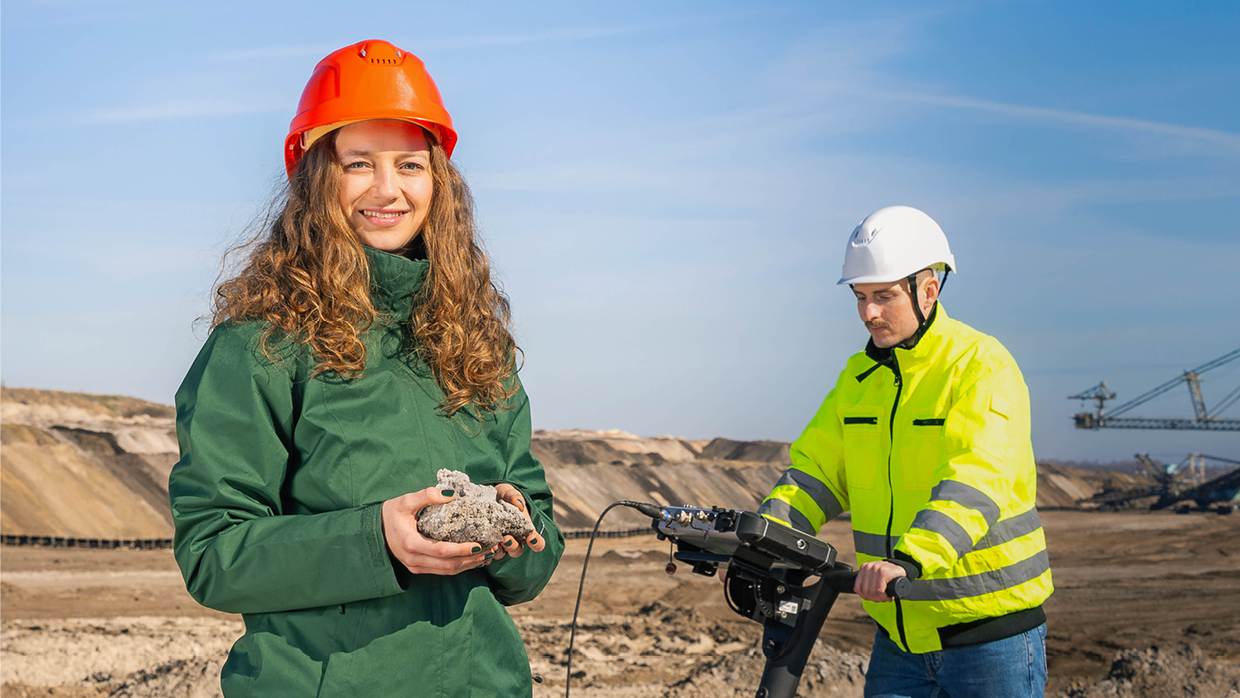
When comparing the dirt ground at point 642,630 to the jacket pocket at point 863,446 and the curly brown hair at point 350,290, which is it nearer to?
the jacket pocket at point 863,446

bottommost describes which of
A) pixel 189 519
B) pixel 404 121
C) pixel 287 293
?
pixel 189 519

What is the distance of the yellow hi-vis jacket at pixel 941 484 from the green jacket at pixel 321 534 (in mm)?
1719

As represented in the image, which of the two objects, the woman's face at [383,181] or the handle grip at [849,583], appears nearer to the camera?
the woman's face at [383,181]

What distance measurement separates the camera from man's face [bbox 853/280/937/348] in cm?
350

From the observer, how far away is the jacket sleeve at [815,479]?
12.1 feet

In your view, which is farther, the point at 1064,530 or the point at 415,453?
the point at 1064,530

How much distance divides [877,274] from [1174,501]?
3551cm

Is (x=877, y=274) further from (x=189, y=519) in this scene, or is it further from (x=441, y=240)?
(x=189, y=519)

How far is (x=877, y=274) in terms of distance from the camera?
3516 millimetres

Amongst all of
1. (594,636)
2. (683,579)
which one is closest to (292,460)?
(594,636)

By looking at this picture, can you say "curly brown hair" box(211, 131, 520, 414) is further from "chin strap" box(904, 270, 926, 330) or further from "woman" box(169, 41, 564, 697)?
"chin strap" box(904, 270, 926, 330)

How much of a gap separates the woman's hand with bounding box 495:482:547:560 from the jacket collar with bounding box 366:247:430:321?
443 mm

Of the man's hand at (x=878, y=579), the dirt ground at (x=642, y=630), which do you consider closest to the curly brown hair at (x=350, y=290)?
the man's hand at (x=878, y=579)

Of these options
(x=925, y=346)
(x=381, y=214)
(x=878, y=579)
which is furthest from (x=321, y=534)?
(x=925, y=346)
